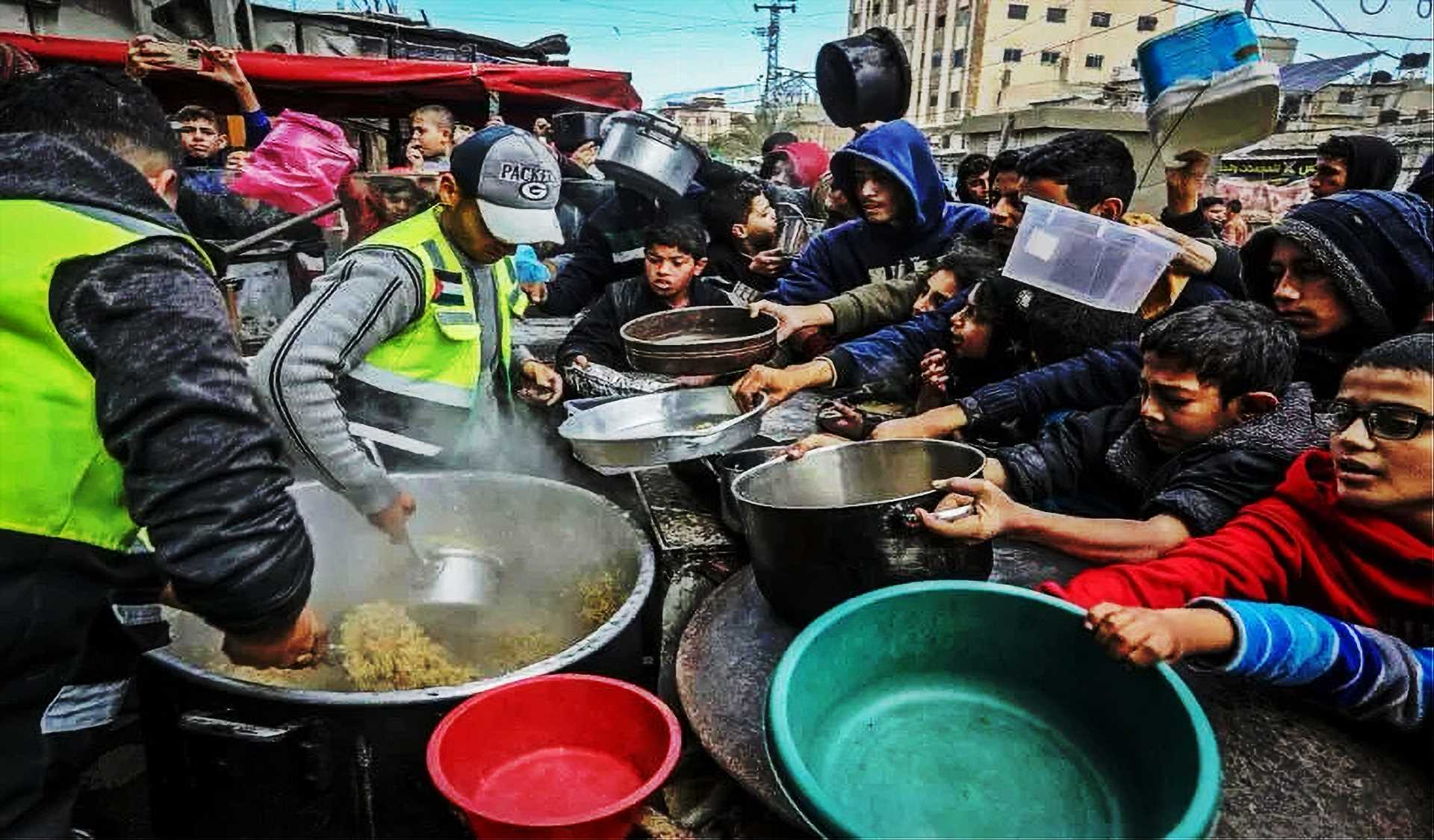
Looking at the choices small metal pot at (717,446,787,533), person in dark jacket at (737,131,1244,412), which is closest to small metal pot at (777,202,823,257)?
person in dark jacket at (737,131,1244,412)

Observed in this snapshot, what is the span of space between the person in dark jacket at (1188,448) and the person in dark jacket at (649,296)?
233cm

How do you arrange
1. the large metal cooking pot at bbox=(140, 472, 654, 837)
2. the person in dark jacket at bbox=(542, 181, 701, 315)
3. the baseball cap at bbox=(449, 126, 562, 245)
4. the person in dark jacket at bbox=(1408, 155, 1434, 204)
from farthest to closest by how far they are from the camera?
the person in dark jacket at bbox=(542, 181, 701, 315) → the person in dark jacket at bbox=(1408, 155, 1434, 204) → the baseball cap at bbox=(449, 126, 562, 245) → the large metal cooking pot at bbox=(140, 472, 654, 837)

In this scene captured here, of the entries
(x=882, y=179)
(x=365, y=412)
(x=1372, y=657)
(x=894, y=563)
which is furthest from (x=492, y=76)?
(x=1372, y=657)

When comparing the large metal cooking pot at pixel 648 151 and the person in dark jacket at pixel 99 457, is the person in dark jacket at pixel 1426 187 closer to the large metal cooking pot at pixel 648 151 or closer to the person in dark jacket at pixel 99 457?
the large metal cooking pot at pixel 648 151

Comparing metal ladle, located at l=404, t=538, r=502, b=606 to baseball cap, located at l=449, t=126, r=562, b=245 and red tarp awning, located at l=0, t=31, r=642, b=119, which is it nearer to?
baseball cap, located at l=449, t=126, r=562, b=245

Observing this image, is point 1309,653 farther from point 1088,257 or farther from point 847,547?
point 1088,257

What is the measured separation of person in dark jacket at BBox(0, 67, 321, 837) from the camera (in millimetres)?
1248

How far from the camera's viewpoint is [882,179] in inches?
154

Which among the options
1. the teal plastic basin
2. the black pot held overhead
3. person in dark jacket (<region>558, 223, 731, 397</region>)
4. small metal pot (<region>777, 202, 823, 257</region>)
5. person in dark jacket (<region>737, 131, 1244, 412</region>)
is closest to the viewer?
the teal plastic basin

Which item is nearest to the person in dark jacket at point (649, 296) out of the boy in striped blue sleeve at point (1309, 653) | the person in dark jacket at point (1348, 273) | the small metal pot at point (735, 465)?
the small metal pot at point (735, 465)

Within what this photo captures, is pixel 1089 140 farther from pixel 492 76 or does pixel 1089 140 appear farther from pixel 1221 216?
pixel 492 76

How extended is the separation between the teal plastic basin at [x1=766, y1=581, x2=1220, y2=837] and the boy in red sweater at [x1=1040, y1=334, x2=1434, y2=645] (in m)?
0.24

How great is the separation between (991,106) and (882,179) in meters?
42.2

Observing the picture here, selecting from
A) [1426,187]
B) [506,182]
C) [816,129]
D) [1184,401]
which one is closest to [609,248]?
[506,182]
